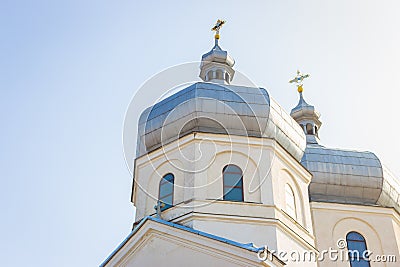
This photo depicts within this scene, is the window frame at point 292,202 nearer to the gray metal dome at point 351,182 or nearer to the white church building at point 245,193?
the white church building at point 245,193

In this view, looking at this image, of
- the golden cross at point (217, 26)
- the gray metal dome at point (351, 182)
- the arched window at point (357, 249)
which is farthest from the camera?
the golden cross at point (217, 26)

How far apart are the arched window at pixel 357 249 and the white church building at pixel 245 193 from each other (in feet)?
0.08

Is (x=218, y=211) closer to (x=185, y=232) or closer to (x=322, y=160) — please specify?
(x=185, y=232)

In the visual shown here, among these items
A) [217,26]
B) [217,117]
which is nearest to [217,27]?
[217,26]

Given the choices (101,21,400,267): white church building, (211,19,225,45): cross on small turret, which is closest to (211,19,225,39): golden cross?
(211,19,225,45): cross on small turret

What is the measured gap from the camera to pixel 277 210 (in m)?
13.6

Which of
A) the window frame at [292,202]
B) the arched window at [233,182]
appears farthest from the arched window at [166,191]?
the window frame at [292,202]

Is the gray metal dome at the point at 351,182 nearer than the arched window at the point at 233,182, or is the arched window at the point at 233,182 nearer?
the arched window at the point at 233,182

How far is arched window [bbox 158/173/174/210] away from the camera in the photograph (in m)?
14.1

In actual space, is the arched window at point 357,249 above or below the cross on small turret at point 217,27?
below

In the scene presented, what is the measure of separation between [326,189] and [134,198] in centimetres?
526

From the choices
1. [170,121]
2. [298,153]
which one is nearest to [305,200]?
[298,153]

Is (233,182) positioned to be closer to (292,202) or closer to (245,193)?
(245,193)

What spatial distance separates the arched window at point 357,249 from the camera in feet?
52.1
